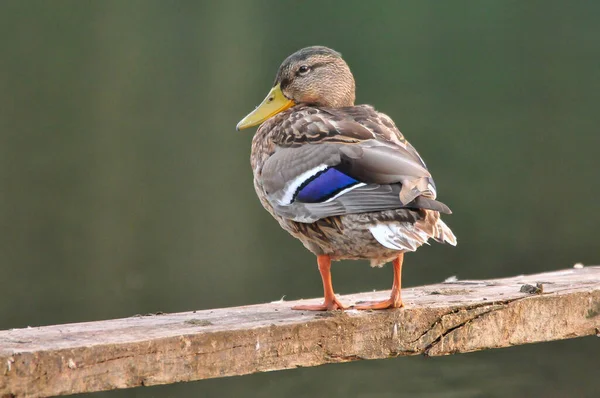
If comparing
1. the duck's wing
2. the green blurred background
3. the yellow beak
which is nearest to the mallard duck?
the duck's wing

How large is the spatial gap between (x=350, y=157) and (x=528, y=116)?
10.8m

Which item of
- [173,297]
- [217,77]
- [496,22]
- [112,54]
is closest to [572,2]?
[496,22]

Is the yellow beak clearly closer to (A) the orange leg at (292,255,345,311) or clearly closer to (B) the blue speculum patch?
(B) the blue speculum patch

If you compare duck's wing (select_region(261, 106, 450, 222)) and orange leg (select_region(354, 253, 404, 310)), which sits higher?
duck's wing (select_region(261, 106, 450, 222))

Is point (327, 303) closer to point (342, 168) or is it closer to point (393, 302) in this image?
point (393, 302)

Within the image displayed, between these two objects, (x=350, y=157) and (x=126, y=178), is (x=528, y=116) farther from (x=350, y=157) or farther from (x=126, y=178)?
(x=350, y=157)

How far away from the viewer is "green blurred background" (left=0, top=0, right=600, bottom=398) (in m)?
8.24

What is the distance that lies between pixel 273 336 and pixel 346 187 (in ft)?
2.15

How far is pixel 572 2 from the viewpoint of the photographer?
712 inches

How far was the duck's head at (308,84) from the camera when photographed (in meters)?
4.82

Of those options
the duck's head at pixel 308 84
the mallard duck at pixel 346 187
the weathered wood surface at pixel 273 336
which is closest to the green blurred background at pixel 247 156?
the duck's head at pixel 308 84

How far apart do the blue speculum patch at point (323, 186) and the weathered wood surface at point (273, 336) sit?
16.8 inches

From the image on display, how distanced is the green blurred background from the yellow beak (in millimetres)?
2557

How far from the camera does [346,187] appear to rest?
12.9ft
